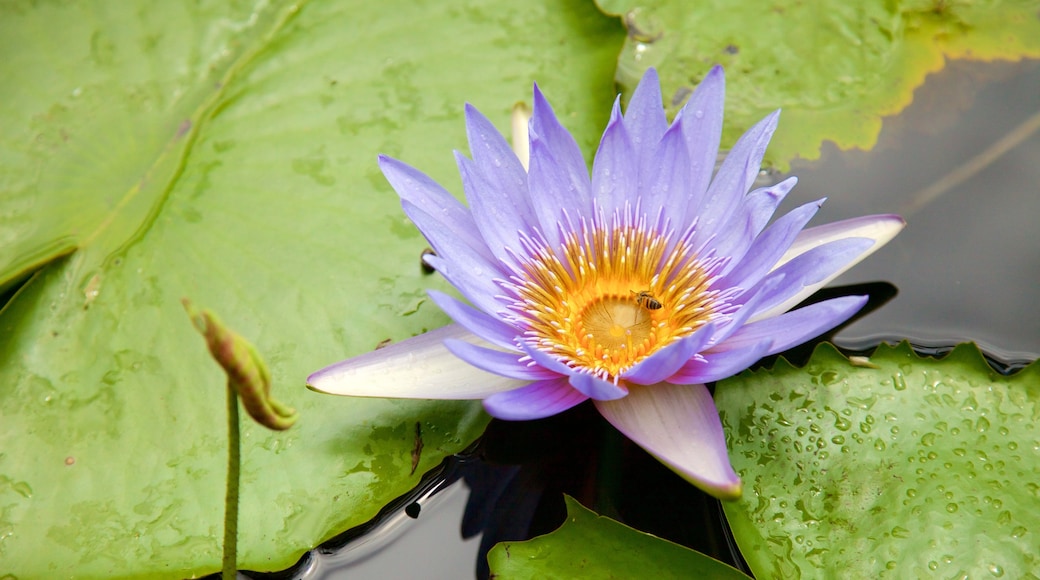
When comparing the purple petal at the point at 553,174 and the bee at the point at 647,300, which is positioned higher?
the purple petal at the point at 553,174

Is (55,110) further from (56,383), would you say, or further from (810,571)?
(810,571)

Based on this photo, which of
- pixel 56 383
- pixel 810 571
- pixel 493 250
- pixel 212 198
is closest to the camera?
pixel 810 571

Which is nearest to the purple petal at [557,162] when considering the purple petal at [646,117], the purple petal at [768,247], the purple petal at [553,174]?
the purple petal at [553,174]

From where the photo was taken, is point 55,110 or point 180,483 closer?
point 180,483

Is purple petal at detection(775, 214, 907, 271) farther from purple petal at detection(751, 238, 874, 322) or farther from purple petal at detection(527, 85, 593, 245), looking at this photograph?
purple petal at detection(527, 85, 593, 245)

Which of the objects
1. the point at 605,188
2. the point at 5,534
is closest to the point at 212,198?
the point at 5,534

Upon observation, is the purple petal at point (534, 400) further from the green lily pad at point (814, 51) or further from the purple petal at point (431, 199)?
the green lily pad at point (814, 51)
